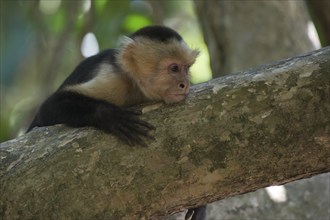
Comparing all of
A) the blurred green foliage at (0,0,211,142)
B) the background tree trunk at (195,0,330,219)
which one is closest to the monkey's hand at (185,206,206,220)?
the background tree trunk at (195,0,330,219)

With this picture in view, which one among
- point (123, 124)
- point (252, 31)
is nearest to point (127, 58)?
point (123, 124)

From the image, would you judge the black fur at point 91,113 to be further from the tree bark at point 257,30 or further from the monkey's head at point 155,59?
the tree bark at point 257,30

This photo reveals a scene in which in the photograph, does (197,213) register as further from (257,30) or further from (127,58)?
(257,30)

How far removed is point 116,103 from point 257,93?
0.91m

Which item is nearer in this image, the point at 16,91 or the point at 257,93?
the point at 257,93

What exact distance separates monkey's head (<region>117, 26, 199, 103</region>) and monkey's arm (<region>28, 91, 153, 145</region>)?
0.27m

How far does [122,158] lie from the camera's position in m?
2.15

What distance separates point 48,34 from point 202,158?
11.3ft

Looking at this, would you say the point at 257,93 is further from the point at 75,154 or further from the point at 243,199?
the point at 243,199

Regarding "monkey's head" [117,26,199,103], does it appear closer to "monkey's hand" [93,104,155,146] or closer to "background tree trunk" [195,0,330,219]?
"monkey's hand" [93,104,155,146]

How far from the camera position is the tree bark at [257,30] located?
3992 mm

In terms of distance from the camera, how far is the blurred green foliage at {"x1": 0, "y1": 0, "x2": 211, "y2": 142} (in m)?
4.64

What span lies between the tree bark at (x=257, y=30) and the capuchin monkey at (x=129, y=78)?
107 cm

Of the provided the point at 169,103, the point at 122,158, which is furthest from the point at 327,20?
the point at 122,158
